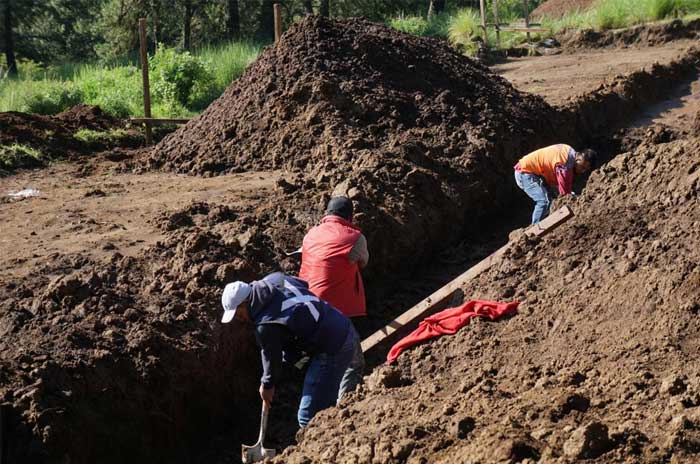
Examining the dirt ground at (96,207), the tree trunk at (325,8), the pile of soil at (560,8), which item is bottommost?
the dirt ground at (96,207)

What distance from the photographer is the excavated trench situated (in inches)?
270

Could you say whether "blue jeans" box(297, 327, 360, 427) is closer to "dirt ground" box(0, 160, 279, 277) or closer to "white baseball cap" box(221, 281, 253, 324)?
"white baseball cap" box(221, 281, 253, 324)

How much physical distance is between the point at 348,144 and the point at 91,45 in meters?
27.5

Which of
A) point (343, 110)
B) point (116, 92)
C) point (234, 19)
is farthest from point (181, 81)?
point (234, 19)

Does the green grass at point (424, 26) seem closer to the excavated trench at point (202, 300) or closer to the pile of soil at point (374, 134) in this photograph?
the pile of soil at point (374, 134)

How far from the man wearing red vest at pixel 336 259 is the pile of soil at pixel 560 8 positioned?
20625 millimetres

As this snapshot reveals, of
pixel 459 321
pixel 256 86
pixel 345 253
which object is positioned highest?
pixel 256 86

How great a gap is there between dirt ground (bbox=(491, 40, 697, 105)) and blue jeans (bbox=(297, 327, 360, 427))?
916 centimetres

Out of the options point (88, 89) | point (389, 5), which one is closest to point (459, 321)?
point (88, 89)

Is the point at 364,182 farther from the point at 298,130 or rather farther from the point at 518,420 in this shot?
the point at 518,420

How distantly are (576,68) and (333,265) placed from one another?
41.0 feet

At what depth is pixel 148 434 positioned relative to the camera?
7.23 metres

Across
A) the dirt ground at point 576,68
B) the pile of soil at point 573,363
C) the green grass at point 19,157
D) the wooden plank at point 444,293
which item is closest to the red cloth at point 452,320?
the pile of soil at point 573,363

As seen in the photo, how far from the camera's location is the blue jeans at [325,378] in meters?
6.86
